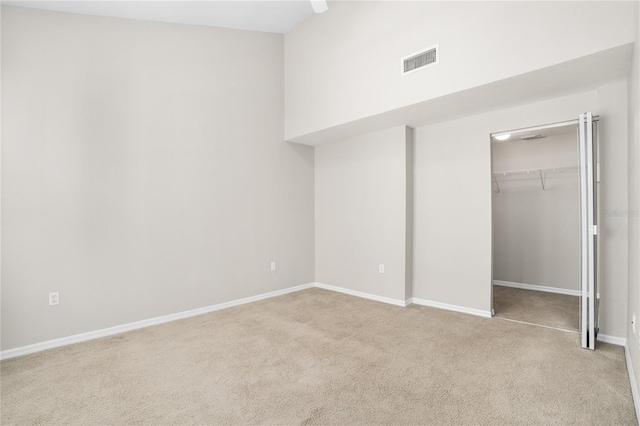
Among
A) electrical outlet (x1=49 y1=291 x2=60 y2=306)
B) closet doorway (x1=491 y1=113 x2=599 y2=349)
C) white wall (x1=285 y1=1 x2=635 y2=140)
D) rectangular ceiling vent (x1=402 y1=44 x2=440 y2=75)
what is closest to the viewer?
→ white wall (x1=285 y1=1 x2=635 y2=140)

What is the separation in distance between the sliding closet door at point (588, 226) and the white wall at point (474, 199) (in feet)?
0.88

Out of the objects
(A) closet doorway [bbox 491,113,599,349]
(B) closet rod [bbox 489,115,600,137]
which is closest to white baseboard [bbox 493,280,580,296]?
(A) closet doorway [bbox 491,113,599,349]

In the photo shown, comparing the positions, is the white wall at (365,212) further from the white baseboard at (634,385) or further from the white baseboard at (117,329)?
the white baseboard at (634,385)

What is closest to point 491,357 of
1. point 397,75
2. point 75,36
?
point 397,75

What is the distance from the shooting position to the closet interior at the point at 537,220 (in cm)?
430

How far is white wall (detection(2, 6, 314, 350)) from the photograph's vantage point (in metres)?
2.74

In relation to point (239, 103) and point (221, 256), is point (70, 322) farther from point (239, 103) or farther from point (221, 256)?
point (239, 103)

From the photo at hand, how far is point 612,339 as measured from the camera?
2734mm

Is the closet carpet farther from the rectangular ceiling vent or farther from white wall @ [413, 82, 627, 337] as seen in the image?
the rectangular ceiling vent

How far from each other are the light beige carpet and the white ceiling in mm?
4361

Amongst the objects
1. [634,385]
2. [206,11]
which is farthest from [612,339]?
[206,11]

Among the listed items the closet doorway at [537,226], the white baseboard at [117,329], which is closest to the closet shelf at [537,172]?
the closet doorway at [537,226]

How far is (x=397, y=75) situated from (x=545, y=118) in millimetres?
1526

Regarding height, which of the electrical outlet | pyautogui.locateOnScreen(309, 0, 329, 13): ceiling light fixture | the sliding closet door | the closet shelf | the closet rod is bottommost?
the electrical outlet
